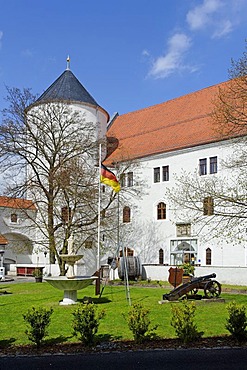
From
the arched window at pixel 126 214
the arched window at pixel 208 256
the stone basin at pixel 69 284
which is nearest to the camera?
the stone basin at pixel 69 284

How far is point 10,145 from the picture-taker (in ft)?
111

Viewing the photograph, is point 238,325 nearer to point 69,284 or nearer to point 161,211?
point 69,284

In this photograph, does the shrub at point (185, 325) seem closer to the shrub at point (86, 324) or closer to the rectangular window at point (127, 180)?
the shrub at point (86, 324)

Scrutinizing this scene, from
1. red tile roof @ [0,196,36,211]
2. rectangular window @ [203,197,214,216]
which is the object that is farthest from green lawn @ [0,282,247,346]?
red tile roof @ [0,196,36,211]

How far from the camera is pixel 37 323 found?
9477 millimetres

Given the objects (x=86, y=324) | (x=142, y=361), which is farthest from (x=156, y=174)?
(x=142, y=361)

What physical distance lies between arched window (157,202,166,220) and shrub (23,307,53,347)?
1141 inches

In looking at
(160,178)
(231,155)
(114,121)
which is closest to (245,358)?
(231,155)

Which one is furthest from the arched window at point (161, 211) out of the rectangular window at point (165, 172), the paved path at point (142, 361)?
the paved path at point (142, 361)

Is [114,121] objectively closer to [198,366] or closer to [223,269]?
[223,269]

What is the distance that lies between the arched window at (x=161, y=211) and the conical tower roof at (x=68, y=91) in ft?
40.9

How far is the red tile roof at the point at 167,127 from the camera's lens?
37469 mm

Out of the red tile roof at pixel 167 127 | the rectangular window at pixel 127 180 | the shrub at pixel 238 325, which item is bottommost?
the shrub at pixel 238 325

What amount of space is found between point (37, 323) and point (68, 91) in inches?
1445
